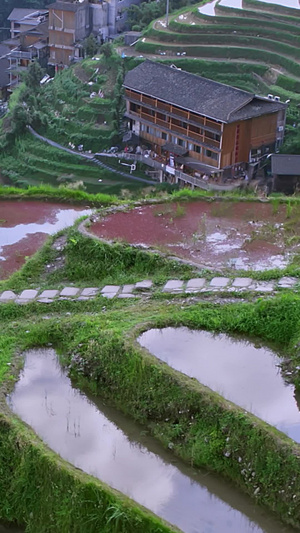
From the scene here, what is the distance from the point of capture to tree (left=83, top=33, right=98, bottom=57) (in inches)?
1415

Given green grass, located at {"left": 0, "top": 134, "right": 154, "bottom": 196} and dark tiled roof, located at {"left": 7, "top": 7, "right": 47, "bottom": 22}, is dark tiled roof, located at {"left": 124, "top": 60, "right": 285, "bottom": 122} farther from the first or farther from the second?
dark tiled roof, located at {"left": 7, "top": 7, "right": 47, "bottom": 22}

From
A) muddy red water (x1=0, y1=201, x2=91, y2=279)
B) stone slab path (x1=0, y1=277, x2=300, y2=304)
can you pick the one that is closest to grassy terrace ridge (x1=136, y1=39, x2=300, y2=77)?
muddy red water (x1=0, y1=201, x2=91, y2=279)

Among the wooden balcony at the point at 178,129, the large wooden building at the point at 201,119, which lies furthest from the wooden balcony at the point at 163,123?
the wooden balcony at the point at 178,129

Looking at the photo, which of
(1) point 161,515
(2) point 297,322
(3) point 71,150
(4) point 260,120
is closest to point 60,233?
(2) point 297,322

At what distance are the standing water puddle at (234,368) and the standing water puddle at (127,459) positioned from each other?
728 millimetres

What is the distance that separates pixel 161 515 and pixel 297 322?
2597 mm

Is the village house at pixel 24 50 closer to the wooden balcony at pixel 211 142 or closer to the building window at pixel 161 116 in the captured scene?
the building window at pixel 161 116

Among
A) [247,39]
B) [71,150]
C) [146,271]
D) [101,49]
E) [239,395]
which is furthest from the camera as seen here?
[101,49]

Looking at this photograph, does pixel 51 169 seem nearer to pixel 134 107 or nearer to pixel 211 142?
pixel 134 107

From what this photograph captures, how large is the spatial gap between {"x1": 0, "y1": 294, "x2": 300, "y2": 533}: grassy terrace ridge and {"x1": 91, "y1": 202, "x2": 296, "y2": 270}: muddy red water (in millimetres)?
1457

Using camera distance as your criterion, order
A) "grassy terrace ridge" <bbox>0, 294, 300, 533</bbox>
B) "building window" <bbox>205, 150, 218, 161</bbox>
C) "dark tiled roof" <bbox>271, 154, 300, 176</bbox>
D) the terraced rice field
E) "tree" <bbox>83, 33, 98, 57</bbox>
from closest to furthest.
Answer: "grassy terrace ridge" <bbox>0, 294, 300, 533</bbox> → "dark tiled roof" <bbox>271, 154, 300, 176</bbox> → "building window" <bbox>205, 150, 218, 161</bbox> → the terraced rice field → "tree" <bbox>83, 33, 98, 57</bbox>

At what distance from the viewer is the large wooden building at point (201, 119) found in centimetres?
2473

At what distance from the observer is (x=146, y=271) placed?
8.33 m

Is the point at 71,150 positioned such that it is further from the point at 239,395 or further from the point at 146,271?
the point at 239,395
